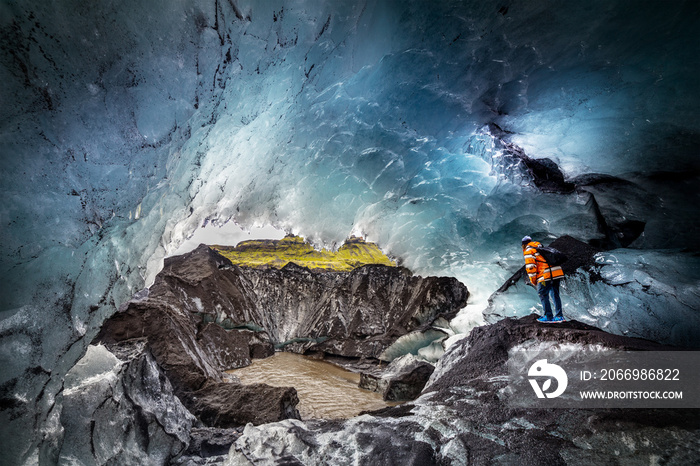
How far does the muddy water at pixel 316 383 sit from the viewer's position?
6602mm

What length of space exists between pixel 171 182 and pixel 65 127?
1.74 metres

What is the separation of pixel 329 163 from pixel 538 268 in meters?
4.42

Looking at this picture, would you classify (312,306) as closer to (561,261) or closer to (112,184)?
(561,261)

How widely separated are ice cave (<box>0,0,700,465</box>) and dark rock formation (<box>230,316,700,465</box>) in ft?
0.09

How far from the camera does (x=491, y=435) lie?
3014mm

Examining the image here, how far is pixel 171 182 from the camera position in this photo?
159 inches

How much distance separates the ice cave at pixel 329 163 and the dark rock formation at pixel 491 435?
0.03 meters

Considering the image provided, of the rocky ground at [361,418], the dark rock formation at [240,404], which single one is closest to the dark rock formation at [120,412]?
the rocky ground at [361,418]

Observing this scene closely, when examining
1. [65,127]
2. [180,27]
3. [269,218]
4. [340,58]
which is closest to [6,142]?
[65,127]

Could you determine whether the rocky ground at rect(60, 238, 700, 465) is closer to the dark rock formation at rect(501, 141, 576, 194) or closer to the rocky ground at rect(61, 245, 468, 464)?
the rocky ground at rect(61, 245, 468, 464)

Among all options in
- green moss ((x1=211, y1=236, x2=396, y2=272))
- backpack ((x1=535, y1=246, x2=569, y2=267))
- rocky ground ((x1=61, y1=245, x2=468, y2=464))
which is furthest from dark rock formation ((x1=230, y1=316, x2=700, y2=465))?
green moss ((x1=211, y1=236, x2=396, y2=272))

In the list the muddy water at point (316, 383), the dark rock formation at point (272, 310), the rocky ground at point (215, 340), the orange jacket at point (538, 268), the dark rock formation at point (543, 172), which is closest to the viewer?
the rocky ground at point (215, 340)

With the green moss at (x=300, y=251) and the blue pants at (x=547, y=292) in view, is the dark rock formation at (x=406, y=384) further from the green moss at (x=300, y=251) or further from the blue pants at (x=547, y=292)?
the green moss at (x=300, y=251)

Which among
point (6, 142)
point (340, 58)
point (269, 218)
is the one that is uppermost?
point (340, 58)
